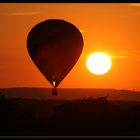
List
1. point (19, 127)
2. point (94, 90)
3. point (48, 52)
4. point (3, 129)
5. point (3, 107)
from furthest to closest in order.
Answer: point (94, 90) < point (48, 52) < point (3, 107) < point (19, 127) < point (3, 129)

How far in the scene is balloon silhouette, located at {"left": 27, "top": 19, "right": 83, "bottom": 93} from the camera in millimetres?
31087

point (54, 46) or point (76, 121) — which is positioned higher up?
point (54, 46)

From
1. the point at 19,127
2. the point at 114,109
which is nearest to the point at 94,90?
the point at 114,109

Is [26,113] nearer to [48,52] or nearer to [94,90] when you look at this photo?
[48,52]

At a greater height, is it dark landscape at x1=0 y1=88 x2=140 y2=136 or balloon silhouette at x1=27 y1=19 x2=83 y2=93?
balloon silhouette at x1=27 y1=19 x2=83 y2=93

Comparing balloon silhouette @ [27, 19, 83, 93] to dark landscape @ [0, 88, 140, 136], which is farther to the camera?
balloon silhouette @ [27, 19, 83, 93]

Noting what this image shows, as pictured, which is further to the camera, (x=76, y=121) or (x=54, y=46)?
(x=54, y=46)

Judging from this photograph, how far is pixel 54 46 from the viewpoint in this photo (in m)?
32.3

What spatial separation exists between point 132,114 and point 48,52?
6.09 m

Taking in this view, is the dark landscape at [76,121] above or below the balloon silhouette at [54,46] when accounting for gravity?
below

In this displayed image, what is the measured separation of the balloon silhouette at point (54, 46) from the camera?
102 feet

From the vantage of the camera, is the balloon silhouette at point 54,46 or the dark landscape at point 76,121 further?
the balloon silhouette at point 54,46

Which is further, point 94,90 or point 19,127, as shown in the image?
point 94,90

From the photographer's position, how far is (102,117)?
28.4 meters
